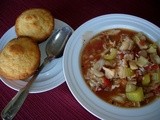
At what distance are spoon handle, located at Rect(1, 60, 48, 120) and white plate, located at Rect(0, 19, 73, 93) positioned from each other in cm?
4

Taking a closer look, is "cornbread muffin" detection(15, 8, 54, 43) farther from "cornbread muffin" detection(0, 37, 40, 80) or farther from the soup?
the soup

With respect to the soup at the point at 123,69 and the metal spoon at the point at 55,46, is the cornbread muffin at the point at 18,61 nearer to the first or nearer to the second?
the metal spoon at the point at 55,46

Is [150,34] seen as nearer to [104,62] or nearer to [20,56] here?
[104,62]

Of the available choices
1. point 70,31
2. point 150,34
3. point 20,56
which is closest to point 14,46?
point 20,56

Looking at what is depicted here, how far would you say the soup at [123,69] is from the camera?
1161mm

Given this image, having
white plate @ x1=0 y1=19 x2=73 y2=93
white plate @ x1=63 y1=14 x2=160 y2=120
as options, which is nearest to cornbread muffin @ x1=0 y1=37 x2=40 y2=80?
white plate @ x1=0 y1=19 x2=73 y2=93

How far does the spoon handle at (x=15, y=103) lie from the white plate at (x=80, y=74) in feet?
0.58

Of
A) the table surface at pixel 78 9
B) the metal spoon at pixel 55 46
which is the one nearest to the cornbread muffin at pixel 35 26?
the metal spoon at pixel 55 46

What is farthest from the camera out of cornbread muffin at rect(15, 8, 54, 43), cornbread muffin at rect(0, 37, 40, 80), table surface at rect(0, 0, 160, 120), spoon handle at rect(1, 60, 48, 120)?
table surface at rect(0, 0, 160, 120)

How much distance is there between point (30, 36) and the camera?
129cm

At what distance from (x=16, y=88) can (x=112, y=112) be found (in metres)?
0.43

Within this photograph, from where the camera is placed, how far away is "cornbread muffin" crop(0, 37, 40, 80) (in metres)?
1.17

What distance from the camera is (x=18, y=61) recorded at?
1.17m

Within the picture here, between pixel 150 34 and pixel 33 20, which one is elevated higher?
pixel 33 20
